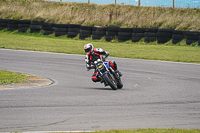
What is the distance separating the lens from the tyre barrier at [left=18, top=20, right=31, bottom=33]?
31.6 m

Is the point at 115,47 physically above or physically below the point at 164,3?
below

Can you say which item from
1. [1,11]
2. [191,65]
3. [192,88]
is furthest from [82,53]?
[1,11]

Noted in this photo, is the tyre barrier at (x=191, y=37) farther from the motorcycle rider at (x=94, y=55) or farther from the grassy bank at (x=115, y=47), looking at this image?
the motorcycle rider at (x=94, y=55)

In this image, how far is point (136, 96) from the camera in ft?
31.9

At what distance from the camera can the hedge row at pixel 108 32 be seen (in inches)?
1010

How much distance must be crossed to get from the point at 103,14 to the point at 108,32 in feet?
18.0

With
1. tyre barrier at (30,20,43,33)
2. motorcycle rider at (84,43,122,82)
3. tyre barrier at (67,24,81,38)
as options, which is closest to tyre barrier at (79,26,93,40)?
tyre barrier at (67,24,81,38)

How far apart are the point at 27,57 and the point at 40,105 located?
11.8m

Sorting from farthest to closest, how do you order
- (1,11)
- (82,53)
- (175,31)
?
(1,11), (175,31), (82,53)

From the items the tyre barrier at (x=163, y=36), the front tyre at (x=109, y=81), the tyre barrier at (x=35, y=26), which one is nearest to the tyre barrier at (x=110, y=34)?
the tyre barrier at (x=163, y=36)

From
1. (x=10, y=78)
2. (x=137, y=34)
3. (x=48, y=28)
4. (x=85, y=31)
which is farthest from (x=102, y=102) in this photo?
(x=48, y=28)

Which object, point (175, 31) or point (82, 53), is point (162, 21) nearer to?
point (175, 31)

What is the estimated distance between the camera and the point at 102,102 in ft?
28.8

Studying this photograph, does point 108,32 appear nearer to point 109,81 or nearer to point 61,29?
point 61,29
